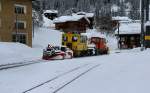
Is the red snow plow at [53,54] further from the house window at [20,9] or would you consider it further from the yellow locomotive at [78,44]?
the house window at [20,9]

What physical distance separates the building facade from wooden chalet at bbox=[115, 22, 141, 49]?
3003cm

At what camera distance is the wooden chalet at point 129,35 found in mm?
88562

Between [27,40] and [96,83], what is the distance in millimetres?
46127

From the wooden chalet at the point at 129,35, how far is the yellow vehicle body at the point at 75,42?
4382 cm

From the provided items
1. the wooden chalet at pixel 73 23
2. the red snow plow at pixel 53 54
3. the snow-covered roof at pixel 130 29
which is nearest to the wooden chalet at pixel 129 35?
the snow-covered roof at pixel 130 29

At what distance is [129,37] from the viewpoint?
300ft

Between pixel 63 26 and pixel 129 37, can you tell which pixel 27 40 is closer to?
pixel 129 37

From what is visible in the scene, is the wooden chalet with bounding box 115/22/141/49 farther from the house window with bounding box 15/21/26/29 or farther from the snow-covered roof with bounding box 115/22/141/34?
the house window with bounding box 15/21/26/29

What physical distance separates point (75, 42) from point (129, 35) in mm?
48922

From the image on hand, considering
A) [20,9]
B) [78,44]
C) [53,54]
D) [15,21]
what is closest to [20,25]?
[15,21]

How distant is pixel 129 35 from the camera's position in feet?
297

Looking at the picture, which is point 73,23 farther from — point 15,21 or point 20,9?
point 15,21

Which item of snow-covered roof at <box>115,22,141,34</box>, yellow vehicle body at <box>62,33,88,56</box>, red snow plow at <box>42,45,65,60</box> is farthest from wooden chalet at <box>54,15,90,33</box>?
red snow plow at <box>42,45,65,60</box>

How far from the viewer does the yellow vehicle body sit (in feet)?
141
